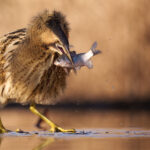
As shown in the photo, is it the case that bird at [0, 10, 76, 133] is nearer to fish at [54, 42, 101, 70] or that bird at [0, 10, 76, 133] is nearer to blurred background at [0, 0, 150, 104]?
fish at [54, 42, 101, 70]

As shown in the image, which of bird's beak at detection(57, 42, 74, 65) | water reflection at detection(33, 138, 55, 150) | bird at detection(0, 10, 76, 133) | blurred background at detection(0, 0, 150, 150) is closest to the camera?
water reflection at detection(33, 138, 55, 150)

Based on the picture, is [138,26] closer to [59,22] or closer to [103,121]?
[103,121]

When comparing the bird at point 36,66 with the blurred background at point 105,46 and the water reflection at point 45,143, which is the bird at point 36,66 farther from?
the blurred background at point 105,46

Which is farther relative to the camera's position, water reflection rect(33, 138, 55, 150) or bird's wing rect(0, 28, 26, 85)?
bird's wing rect(0, 28, 26, 85)

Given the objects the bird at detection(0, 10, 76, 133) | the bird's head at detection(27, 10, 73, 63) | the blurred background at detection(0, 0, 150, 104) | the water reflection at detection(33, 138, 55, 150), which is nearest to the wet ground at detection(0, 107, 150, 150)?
the water reflection at detection(33, 138, 55, 150)

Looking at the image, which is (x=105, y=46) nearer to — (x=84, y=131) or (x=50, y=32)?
(x=84, y=131)

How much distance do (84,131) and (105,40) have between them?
3.35 metres

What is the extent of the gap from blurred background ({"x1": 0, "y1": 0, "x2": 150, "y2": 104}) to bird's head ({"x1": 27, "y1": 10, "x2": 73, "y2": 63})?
3.22m

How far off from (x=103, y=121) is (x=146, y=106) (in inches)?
80.1

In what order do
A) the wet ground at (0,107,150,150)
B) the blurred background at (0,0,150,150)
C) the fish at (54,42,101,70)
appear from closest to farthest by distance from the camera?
the wet ground at (0,107,150,150), the fish at (54,42,101,70), the blurred background at (0,0,150,150)

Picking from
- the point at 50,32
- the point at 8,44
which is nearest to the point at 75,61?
the point at 50,32

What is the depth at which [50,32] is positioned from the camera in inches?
213

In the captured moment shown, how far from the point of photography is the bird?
556 cm

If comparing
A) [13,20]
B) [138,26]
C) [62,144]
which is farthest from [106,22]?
[62,144]
